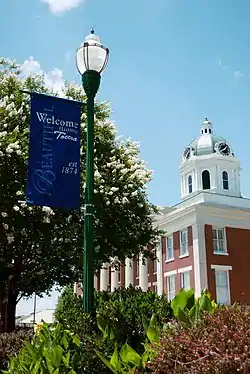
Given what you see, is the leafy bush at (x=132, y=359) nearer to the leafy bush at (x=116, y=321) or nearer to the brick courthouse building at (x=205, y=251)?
the leafy bush at (x=116, y=321)

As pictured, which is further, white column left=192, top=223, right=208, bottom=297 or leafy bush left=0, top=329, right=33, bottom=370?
white column left=192, top=223, right=208, bottom=297

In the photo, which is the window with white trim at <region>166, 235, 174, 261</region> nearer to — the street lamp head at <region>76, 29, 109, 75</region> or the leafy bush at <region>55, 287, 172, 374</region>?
the leafy bush at <region>55, 287, 172, 374</region>

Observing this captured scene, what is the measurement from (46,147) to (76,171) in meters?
0.63

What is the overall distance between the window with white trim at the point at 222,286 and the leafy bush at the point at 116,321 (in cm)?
2523

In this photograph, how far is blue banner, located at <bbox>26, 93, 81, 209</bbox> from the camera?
7.94 metres

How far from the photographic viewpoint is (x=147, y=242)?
61.5 feet

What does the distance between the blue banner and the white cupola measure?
3662cm

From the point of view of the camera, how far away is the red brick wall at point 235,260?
1362 inches

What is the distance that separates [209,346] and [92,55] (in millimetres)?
5706

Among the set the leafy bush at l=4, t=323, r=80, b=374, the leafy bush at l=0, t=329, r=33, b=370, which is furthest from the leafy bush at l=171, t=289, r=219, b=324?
the leafy bush at l=0, t=329, r=33, b=370

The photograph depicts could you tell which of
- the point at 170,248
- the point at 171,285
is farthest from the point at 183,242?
the point at 171,285

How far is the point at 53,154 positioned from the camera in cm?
817

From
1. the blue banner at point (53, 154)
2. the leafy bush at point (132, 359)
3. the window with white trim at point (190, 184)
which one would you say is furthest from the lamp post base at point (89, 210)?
the window with white trim at point (190, 184)

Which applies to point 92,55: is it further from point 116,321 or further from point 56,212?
point 56,212
